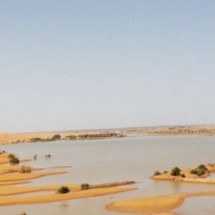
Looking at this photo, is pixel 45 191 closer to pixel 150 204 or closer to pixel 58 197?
pixel 58 197

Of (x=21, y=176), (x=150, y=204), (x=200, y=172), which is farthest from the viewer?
(x=21, y=176)

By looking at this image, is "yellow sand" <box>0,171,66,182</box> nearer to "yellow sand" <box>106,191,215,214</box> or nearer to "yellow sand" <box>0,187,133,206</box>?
"yellow sand" <box>0,187,133,206</box>

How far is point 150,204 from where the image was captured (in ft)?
124

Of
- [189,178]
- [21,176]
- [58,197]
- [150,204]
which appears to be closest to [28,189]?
[58,197]

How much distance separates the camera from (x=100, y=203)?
39.4 m

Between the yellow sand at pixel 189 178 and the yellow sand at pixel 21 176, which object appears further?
the yellow sand at pixel 21 176

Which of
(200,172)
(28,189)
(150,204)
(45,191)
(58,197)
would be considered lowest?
(150,204)

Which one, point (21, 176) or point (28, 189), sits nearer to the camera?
point (28, 189)

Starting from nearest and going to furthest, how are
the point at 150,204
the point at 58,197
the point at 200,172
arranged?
the point at 150,204
the point at 58,197
the point at 200,172

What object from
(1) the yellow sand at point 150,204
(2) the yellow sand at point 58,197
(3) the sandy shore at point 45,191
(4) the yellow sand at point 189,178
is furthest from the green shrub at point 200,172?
(1) the yellow sand at point 150,204

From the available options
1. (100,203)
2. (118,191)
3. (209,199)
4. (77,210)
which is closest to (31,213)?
(77,210)

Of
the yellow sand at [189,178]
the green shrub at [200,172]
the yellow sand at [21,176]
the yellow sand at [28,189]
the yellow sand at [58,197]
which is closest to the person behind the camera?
the yellow sand at [58,197]

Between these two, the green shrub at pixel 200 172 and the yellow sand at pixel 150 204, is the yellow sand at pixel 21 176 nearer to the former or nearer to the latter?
the green shrub at pixel 200 172

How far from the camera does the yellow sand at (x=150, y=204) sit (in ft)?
119
